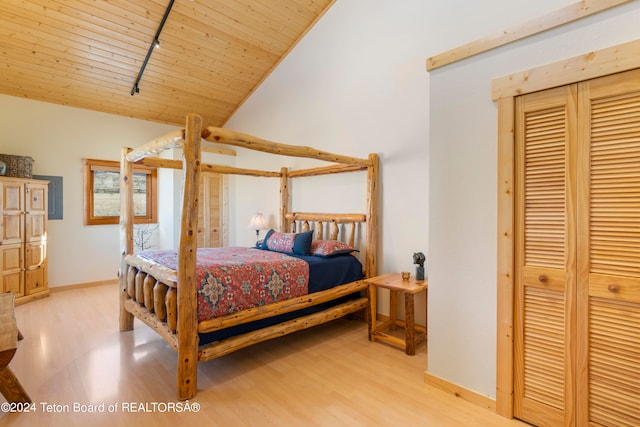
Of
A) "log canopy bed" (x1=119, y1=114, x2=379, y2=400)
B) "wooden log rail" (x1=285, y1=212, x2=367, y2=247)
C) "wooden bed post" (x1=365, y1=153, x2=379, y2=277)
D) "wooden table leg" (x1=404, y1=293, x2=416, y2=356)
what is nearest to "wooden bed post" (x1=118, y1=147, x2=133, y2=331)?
"log canopy bed" (x1=119, y1=114, x2=379, y2=400)

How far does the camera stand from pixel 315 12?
4445 mm

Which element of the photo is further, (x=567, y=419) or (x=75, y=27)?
(x=75, y=27)

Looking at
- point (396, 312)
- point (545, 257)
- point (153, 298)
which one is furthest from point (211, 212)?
point (545, 257)

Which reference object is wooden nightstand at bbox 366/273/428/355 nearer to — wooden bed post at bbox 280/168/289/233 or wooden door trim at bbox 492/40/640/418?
wooden door trim at bbox 492/40/640/418

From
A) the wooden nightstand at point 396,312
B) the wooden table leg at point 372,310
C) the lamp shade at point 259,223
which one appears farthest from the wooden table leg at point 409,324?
the lamp shade at point 259,223

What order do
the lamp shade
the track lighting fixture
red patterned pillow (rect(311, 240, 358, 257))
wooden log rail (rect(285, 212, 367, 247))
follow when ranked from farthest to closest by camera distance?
the lamp shade < wooden log rail (rect(285, 212, 367, 247)) < the track lighting fixture < red patterned pillow (rect(311, 240, 358, 257))

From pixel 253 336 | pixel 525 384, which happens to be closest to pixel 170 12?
pixel 253 336

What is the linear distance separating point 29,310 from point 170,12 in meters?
4.12

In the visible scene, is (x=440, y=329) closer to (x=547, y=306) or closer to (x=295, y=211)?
(x=547, y=306)

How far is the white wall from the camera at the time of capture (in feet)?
15.3

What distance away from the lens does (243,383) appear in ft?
8.04

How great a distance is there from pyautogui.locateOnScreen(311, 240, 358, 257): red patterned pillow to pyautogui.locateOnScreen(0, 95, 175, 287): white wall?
3895 millimetres

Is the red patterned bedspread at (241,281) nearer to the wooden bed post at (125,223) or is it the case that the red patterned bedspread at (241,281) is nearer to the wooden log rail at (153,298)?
the wooden log rail at (153,298)

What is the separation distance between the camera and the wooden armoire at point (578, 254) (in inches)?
64.1
